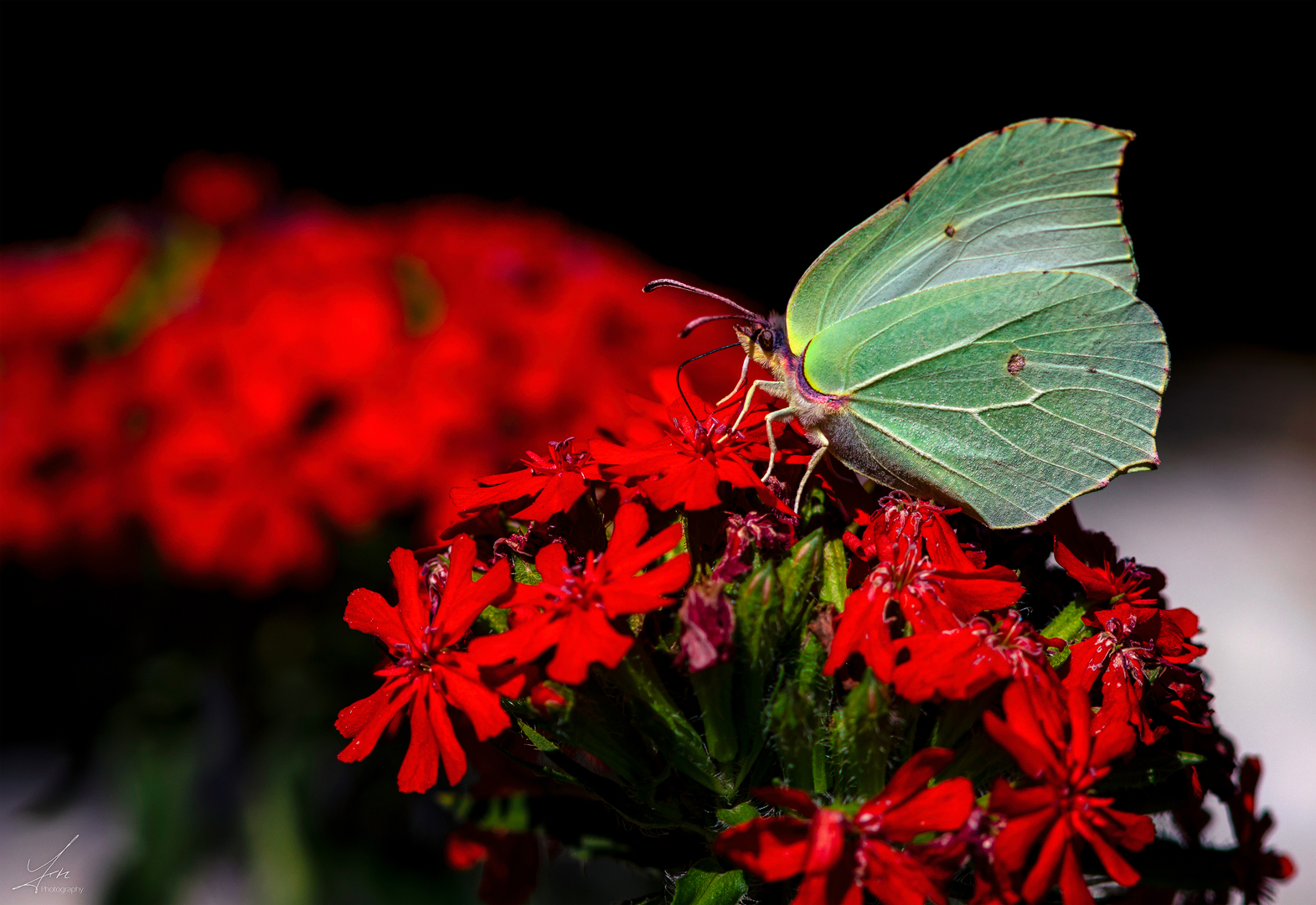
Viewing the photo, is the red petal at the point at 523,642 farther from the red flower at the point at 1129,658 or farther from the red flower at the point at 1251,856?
the red flower at the point at 1251,856

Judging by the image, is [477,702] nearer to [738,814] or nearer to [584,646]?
[584,646]

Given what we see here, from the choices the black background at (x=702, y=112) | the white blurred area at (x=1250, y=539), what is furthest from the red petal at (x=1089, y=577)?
the black background at (x=702, y=112)

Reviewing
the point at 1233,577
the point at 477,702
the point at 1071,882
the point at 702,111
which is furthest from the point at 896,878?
the point at 702,111

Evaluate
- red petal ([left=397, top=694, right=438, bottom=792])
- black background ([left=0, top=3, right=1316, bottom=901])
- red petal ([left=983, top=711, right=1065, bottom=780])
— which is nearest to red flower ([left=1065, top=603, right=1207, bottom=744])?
red petal ([left=983, top=711, right=1065, bottom=780])

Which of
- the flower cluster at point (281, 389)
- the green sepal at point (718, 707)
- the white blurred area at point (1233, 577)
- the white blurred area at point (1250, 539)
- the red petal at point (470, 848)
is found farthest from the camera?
the white blurred area at point (1250, 539)

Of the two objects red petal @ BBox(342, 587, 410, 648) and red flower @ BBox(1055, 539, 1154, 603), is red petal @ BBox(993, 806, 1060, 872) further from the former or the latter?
red petal @ BBox(342, 587, 410, 648)

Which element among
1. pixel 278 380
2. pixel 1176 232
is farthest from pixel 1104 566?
pixel 1176 232
